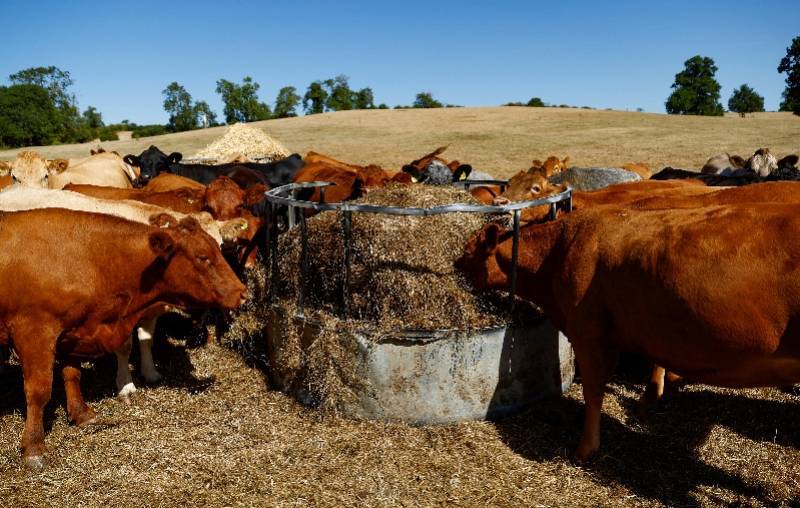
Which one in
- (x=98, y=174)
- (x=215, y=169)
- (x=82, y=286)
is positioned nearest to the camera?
(x=82, y=286)

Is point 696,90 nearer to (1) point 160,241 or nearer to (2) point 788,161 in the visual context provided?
(2) point 788,161

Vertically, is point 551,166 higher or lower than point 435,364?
higher

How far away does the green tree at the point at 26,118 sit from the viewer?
247 feet

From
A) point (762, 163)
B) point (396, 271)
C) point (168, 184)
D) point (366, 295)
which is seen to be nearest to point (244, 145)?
point (168, 184)

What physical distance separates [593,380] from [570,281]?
0.78 meters

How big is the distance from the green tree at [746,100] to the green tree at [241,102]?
94.6 m

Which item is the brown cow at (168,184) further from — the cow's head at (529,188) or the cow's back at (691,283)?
the cow's back at (691,283)

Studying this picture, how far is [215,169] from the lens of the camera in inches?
510

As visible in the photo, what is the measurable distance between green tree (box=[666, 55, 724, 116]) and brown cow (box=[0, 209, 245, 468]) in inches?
3606

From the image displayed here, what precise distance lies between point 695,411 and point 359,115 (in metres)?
64.3

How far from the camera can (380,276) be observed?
5.31 metres

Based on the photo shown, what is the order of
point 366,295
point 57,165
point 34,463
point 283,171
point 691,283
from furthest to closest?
point 283,171, point 57,165, point 366,295, point 34,463, point 691,283

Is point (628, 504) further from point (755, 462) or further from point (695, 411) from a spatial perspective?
point (695, 411)

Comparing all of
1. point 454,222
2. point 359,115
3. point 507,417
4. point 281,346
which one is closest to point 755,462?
point 507,417
